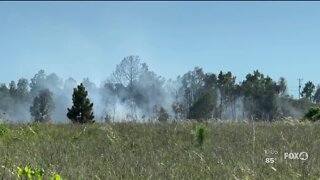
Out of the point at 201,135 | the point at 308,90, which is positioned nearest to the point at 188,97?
the point at 308,90

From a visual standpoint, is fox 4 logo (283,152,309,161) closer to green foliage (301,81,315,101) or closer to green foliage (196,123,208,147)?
green foliage (196,123,208,147)

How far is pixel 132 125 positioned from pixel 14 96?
440 ft

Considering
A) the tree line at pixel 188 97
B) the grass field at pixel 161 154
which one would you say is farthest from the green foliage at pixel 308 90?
the grass field at pixel 161 154

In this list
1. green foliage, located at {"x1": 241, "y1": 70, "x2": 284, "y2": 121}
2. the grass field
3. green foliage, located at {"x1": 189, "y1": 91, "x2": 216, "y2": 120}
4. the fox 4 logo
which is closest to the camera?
the grass field

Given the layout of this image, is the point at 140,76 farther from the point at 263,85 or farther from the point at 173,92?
the point at 263,85

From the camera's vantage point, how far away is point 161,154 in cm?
755

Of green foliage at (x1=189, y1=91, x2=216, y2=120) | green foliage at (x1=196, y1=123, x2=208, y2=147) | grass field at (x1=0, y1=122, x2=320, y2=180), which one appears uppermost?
green foliage at (x1=189, y1=91, x2=216, y2=120)

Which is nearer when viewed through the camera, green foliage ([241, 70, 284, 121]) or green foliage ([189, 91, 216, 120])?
green foliage ([189, 91, 216, 120])

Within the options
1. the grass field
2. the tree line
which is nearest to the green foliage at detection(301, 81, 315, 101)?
the tree line

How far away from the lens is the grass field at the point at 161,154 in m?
5.53

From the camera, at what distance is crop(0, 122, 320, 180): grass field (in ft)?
18.1

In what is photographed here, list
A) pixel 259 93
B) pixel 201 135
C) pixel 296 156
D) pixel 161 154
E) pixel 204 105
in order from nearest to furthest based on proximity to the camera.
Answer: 1. pixel 296 156
2. pixel 161 154
3. pixel 201 135
4. pixel 204 105
5. pixel 259 93

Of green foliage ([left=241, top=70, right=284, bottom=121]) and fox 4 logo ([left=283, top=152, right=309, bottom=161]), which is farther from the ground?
green foliage ([left=241, top=70, right=284, bottom=121])

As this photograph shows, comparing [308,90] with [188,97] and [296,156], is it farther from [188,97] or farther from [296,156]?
[296,156]
